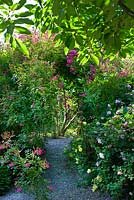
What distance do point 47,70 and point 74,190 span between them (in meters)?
1.94

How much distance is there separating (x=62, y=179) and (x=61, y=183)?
0.12 metres

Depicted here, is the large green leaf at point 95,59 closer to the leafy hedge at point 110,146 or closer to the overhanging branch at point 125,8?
the overhanging branch at point 125,8

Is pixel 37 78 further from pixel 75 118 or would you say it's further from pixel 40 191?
pixel 40 191

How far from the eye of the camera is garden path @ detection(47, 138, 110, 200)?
4.32m

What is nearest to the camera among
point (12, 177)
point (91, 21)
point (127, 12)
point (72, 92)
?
point (127, 12)

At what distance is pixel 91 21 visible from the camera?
1.21 metres

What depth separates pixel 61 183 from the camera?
474 centimetres

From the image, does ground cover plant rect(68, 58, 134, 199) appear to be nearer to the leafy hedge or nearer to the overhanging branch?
the leafy hedge

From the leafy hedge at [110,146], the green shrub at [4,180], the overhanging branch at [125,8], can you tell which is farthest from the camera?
the green shrub at [4,180]

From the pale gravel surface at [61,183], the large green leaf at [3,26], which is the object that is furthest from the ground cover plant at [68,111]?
the large green leaf at [3,26]

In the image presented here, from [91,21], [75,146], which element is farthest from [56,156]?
[91,21]

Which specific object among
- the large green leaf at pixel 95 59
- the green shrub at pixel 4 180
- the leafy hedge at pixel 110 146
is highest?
the large green leaf at pixel 95 59

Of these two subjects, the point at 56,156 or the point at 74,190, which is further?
the point at 56,156

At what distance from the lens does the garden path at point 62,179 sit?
4324mm
